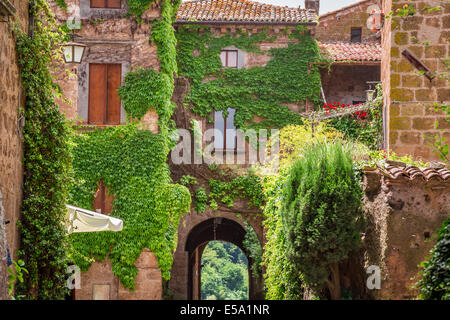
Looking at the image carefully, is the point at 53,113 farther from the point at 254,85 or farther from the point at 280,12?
the point at 280,12

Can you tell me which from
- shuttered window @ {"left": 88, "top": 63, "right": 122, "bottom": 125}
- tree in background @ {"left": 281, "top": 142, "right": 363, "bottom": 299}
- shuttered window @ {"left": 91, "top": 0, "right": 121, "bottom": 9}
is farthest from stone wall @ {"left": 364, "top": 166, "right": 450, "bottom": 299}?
shuttered window @ {"left": 91, "top": 0, "right": 121, "bottom": 9}

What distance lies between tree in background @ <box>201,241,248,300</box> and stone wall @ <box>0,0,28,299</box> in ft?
109

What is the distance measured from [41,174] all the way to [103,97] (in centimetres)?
930

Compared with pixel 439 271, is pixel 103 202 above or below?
above

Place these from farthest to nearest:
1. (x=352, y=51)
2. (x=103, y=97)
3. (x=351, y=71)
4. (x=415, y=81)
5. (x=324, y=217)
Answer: (x=352, y=51), (x=351, y=71), (x=103, y=97), (x=415, y=81), (x=324, y=217)

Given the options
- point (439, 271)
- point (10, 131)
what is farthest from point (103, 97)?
point (439, 271)

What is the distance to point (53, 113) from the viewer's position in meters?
9.94

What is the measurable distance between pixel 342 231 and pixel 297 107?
12.0m

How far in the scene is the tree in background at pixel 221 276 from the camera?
42.8 m

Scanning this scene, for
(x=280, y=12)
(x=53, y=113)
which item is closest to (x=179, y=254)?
(x=280, y=12)

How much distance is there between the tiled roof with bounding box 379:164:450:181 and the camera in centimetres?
1031

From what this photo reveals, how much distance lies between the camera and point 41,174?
9.61m

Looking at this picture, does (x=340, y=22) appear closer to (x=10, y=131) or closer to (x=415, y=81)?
(x=415, y=81)

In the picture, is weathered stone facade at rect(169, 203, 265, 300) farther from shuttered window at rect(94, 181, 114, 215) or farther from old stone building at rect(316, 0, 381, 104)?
old stone building at rect(316, 0, 381, 104)
